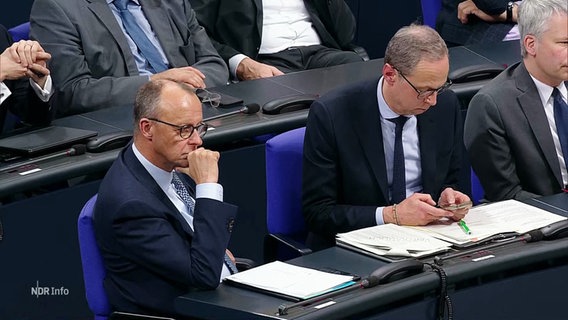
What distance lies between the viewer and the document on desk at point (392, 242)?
3.04 meters

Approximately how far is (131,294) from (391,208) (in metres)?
0.82

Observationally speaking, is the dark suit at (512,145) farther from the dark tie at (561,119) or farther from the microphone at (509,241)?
the microphone at (509,241)

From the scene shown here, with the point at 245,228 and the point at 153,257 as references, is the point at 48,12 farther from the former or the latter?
the point at 153,257

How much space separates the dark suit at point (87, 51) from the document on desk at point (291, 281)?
4.31ft

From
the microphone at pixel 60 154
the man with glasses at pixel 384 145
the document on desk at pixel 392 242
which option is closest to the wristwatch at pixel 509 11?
the man with glasses at pixel 384 145

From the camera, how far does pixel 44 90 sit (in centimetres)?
381

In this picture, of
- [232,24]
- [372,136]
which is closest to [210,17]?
[232,24]

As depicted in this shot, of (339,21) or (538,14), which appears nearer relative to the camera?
(538,14)

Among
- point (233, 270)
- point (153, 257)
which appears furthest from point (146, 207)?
point (233, 270)

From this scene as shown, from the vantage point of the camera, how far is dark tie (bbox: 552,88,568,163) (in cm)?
372

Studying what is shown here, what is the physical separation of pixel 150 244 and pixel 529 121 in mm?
1399

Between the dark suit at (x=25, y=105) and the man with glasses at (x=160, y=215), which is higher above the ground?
the dark suit at (x=25, y=105)

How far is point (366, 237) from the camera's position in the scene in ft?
Result: 10.3

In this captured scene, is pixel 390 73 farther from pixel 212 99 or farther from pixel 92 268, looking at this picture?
pixel 92 268
